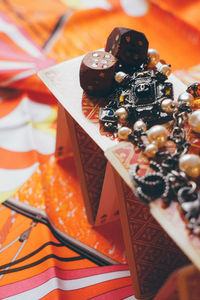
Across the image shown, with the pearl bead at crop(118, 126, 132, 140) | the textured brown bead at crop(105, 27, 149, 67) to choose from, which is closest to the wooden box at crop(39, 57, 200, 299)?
the pearl bead at crop(118, 126, 132, 140)

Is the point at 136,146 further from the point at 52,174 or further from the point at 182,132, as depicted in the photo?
the point at 52,174

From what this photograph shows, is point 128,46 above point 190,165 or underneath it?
above

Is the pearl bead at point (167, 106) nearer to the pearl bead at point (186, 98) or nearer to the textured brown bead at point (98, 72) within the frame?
the pearl bead at point (186, 98)

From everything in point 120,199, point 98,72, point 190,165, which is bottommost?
point 120,199

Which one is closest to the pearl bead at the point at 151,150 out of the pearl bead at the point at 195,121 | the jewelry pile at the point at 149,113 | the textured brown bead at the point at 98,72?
the jewelry pile at the point at 149,113

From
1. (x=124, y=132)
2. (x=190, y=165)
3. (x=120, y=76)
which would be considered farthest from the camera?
(x=120, y=76)

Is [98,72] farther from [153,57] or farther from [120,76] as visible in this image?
[153,57]

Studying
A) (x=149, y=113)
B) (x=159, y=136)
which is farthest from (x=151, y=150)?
(x=149, y=113)
